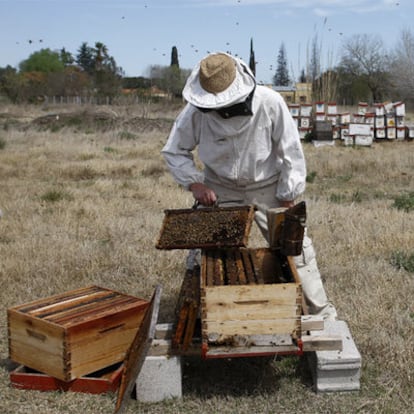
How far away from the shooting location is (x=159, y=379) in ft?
9.82

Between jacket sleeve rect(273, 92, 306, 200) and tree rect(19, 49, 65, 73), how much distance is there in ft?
218

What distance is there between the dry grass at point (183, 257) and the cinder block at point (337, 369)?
0.05 meters

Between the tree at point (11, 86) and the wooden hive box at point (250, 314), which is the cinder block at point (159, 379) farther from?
the tree at point (11, 86)

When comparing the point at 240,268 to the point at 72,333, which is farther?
the point at 240,268

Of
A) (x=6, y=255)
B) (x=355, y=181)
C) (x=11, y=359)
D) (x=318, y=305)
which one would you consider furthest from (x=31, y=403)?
(x=355, y=181)

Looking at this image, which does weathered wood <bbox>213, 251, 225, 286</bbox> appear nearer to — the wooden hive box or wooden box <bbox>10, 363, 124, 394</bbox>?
the wooden hive box

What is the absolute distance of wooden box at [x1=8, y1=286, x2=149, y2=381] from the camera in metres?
2.97

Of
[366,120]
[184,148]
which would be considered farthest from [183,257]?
[366,120]

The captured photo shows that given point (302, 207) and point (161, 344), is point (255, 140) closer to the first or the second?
point (302, 207)

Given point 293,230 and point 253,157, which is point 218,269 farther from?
point 253,157

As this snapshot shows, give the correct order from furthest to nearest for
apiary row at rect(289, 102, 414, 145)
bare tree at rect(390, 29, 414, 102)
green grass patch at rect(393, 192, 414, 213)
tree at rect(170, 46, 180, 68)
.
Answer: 1. tree at rect(170, 46, 180, 68)
2. bare tree at rect(390, 29, 414, 102)
3. apiary row at rect(289, 102, 414, 145)
4. green grass patch at rect(393, 192, 414, 213)

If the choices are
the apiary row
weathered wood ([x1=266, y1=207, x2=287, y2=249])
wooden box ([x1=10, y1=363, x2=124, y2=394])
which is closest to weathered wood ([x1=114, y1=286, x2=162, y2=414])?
wooden box ([x1=10, y1=363, x2=124, y2=394])

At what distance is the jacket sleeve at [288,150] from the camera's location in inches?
131

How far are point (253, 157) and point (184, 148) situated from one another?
0.45m
